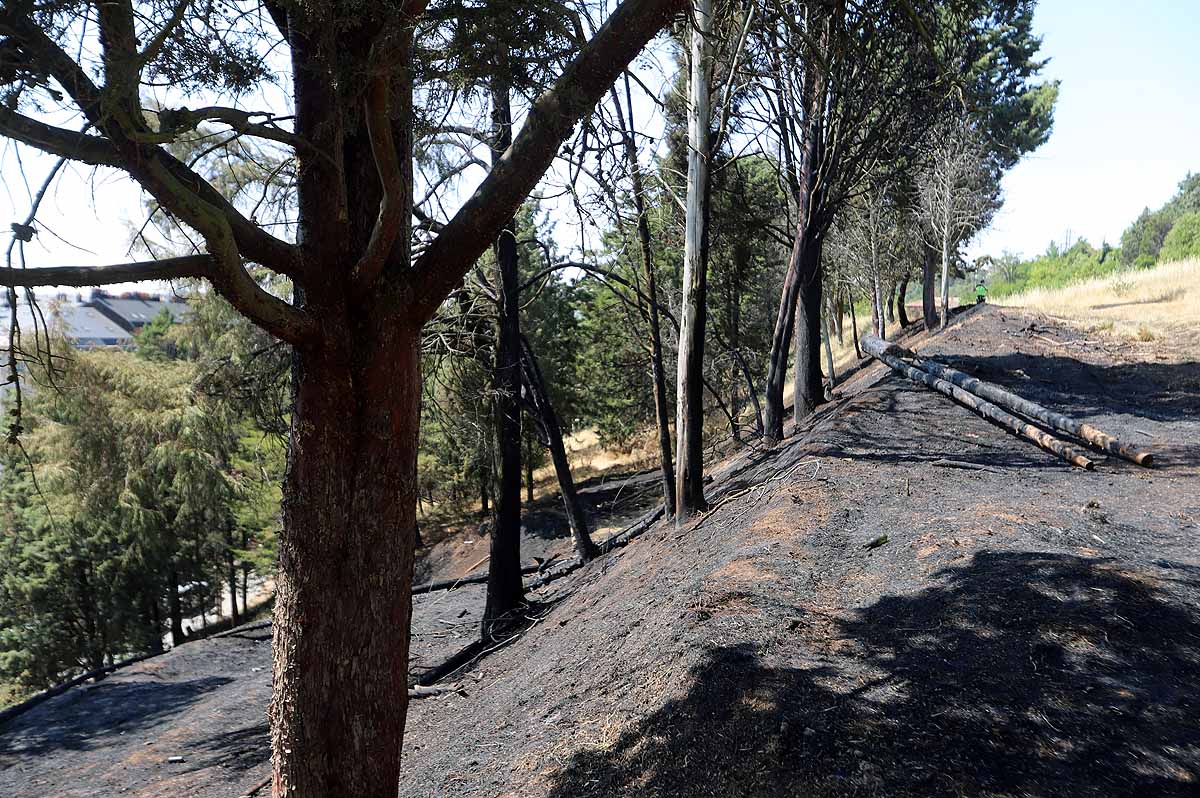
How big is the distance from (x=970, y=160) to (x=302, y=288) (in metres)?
23.8

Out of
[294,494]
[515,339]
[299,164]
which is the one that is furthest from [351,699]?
[515,339]

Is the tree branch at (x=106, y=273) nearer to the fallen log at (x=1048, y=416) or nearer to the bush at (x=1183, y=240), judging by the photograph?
the fallen log at (x=1048, y=416)

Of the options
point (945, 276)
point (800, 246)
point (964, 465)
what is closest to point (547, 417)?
point (800, 246)

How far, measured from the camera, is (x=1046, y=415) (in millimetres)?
9875

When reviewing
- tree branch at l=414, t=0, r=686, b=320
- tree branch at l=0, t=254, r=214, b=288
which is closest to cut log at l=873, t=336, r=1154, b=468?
tree branch at l=414, t=0, r=686, b=320

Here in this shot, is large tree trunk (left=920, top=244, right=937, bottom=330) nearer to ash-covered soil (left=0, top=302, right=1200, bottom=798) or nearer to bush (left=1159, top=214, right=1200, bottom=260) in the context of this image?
ash-covered soil (left=0, top=302, right=1200, bottom=798)

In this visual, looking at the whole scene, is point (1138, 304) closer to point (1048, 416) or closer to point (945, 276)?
point (945, 276)

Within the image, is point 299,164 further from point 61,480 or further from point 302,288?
point 61,480

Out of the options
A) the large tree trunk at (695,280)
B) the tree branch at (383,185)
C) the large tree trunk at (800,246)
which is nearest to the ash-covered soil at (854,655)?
the large tree trunk at (695,280)

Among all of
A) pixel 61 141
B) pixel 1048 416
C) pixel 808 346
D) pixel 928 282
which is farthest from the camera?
pixel 928 282

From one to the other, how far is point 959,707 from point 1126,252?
68510 mm

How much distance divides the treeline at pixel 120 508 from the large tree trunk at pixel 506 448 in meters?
11.1

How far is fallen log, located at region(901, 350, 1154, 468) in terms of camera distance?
8.52 meters

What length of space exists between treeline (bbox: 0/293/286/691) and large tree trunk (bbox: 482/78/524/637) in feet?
36.5
